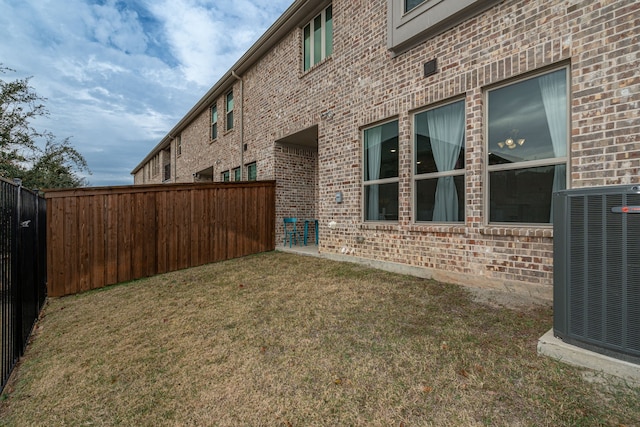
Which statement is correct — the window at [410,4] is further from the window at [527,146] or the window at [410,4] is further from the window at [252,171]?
the window at [252,171]

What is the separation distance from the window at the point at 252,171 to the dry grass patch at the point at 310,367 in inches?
247

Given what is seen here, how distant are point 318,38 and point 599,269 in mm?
7786

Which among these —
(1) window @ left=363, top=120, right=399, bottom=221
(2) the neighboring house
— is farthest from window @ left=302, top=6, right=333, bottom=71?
(1) window @ left=363, top=120, right=399, bottom=221

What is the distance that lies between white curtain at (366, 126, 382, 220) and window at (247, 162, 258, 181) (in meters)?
5.05

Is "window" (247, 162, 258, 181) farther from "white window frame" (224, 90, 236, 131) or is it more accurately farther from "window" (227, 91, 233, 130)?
"window" (227, 91, 233, 130)

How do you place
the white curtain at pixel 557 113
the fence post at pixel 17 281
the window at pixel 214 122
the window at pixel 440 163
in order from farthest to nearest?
the window at pixel 214 122 < the window at pixel 440 163 < the white curtain at pixel 557 113 < the fence post at pixel 17 281

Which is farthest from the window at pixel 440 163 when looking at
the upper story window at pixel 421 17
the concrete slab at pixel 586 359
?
the concrete slab at pixel 586 359

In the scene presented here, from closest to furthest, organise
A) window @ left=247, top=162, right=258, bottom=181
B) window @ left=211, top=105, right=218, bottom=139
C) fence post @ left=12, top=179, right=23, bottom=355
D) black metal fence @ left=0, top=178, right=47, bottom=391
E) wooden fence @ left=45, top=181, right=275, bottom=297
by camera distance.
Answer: black metal fence @ left=0, top=178, right=47, bottom=391 → fence post @ left=12, top=179, right=23, bottom=355 → wooden fence @ left=45, top=181, right=275, bottom=297 → window @ left=247, top=162, right=258, bottom=181 → window @ left=211, top=105, right=218, bottom=139

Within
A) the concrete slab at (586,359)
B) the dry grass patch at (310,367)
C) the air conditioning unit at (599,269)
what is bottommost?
the dry grass patch at (310,367)

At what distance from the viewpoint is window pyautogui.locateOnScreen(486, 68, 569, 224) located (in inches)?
145

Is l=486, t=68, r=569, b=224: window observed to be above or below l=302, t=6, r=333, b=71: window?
below

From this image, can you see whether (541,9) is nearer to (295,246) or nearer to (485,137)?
(485,137)

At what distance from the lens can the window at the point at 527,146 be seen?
3678 mm

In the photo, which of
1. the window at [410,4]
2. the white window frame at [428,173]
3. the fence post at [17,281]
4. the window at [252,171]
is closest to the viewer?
the fence post at [17,281]
